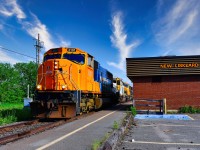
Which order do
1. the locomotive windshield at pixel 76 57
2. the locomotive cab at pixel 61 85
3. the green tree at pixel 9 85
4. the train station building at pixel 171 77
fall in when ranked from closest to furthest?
the locomotive cab at pixel 61 85 → the locomotive windshield at pixel 76 57 → the train station building at pixel 171 77 → the green tree at pixel 9 85

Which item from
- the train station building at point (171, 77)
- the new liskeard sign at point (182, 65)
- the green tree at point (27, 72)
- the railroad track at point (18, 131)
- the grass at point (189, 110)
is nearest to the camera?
the railroad track at point (18, 131)

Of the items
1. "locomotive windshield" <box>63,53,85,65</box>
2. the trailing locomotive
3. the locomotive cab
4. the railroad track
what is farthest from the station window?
the trailing locomotive

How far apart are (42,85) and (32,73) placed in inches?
2759

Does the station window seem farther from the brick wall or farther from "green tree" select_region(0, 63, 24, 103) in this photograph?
"green tree" select_region(0, 63, 24, 103)

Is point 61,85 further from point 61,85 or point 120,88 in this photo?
point 120,88

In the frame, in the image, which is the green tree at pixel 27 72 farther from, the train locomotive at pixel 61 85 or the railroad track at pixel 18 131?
the railroad track at pixel 18 131

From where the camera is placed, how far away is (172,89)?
72.1 feet

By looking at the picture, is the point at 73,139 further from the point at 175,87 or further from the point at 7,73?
the point at 7,73

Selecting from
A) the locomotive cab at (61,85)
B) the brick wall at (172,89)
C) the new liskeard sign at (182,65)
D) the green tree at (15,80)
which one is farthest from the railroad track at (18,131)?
the green tree at (15,80)

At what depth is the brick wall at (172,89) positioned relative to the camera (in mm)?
21656

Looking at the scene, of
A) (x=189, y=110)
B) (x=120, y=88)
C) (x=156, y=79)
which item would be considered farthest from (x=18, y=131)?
(x=120, y=88)

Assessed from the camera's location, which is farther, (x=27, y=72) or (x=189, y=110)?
(x=27, y=72)

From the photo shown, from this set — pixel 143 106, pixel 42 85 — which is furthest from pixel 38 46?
pixel 42 85

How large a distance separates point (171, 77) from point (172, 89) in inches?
A: 36.9
